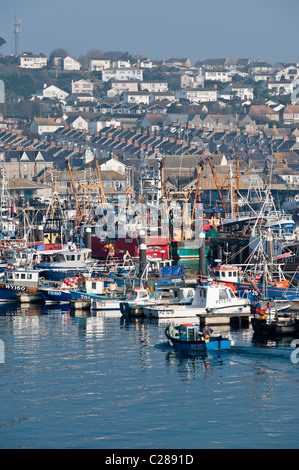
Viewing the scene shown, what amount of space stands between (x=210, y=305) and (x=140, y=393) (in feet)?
52.0

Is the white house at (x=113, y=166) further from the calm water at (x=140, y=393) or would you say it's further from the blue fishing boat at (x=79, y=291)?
the calm water at (x=140, y=393)

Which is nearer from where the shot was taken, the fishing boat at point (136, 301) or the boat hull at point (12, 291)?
the fishing boat at point (136, 301)

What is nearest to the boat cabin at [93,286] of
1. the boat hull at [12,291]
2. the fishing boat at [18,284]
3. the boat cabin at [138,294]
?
the boat cabin at [138,294]

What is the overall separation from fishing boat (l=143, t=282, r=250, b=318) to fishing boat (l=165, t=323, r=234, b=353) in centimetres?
677

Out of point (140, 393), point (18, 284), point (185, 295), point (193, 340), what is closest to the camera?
point (140, 393)

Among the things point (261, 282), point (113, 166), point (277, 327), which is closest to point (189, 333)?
point (277, 327)

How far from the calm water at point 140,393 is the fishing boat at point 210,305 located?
Answer: 9.73 feet

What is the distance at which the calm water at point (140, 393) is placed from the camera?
103ft

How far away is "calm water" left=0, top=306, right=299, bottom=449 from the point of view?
3150cm

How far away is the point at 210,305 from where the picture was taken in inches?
2041

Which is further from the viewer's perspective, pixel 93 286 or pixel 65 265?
pixel 65 265

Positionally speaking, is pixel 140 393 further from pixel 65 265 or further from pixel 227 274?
pixel 65 265
